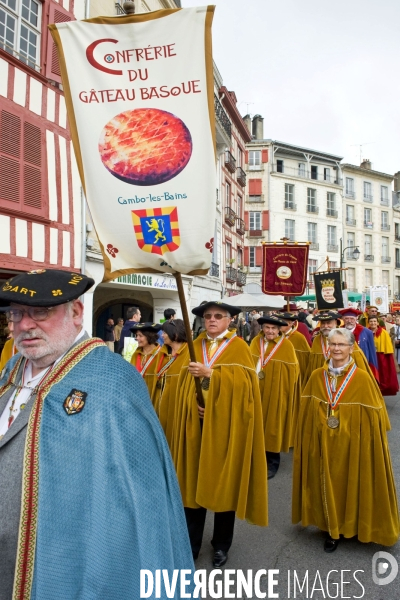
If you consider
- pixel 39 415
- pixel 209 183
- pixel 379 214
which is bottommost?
pixel 39 415

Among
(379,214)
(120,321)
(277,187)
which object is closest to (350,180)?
(379,214)

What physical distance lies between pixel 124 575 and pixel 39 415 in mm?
675

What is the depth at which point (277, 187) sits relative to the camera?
38.8 metres

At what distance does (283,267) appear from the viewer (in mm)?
10766

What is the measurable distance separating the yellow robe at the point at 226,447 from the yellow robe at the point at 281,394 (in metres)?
2.45

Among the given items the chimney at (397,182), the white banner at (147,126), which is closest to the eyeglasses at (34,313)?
the white banner at (147,126)

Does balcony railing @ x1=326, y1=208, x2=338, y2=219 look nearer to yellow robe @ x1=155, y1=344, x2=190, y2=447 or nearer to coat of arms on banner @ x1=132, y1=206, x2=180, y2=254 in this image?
yellow robe @ x1=155, y1=344, x2=190, y2=447

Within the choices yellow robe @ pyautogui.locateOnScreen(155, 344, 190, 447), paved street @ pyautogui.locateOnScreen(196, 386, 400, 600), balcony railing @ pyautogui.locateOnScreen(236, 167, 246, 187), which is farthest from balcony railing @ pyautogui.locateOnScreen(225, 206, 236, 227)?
paved street @ pyautogui.locateOnScreen(196, 386, 400, 600)

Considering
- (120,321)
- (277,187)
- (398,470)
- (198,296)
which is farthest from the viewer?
(277,187)

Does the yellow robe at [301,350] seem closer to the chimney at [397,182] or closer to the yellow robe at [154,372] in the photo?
the yellow robe at [154,372]

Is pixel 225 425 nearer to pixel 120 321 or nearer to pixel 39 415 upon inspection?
pixel 39 415

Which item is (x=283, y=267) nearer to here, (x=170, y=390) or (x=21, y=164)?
(x=21, y=164)

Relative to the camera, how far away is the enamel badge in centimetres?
188

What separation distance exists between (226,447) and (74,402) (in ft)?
7.46
